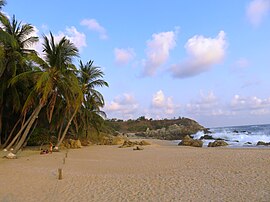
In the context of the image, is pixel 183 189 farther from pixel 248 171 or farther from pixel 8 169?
pixel 8 169

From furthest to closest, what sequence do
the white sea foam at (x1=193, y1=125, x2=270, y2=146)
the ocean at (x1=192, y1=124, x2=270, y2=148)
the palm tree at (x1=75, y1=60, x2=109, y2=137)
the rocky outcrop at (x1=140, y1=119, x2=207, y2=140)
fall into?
the rocky outcrop at (x1=140, y1=119, x2=207, y2=140), the white sea foam at (x1=193, y1=125, x2=270, y2=146), the ocean at (x1=192, y1=124, x2=270, y2=148), the palm tree at (x1=75, y1=60, x2=109, y2=137)

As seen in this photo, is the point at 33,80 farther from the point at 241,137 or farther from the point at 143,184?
the point at 241,137

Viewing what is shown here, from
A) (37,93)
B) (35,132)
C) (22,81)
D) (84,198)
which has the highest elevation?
(22,81)

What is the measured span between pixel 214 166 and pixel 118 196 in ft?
16.7

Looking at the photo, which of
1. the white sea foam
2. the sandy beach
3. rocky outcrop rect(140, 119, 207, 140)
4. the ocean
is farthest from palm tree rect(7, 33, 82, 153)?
rocky outcrop rect(140, 119, 207, 140)

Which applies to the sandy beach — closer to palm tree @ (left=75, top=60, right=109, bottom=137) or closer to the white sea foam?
palm tree @ (left=75, top=60, right=109, bottom=137)

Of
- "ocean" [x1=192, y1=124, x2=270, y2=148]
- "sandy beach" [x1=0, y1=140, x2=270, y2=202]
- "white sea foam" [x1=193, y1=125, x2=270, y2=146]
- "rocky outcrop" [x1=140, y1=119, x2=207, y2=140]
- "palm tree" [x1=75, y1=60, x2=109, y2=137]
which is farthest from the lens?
"rocky outcrop" [x1=140, y1=119, x2=207, y2=140]

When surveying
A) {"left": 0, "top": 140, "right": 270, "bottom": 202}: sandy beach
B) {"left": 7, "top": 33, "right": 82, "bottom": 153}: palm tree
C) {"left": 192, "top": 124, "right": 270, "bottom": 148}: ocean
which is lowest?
{"left": 0, "top": 140, "right": 270, "bottom": 202}: sandy beach

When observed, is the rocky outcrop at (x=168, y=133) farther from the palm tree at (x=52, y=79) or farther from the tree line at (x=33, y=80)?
the palm tree at (x=52, y=79)

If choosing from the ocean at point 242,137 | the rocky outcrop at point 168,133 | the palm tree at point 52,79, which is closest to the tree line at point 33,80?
the palm tree at point 52,79

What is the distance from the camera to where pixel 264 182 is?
747 centimetres

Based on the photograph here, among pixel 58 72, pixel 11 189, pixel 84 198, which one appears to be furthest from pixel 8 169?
pixel 58 72

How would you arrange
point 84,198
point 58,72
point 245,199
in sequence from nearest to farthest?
point 245,199, point 84,198, point 58,72

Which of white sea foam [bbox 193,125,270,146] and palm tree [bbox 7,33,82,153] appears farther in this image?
white sea foam [bbox 193,125,270,146]
